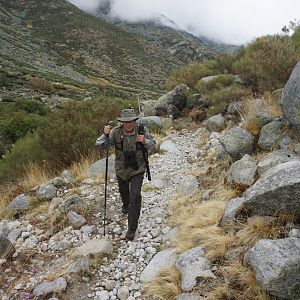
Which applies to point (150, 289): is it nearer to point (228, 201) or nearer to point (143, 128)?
point (228, 201)

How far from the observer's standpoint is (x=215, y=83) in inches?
A: 567

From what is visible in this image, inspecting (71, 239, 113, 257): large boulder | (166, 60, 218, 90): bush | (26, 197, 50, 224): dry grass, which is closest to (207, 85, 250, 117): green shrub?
(166, 60, 218, 90): bush

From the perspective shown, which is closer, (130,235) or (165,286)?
(165,286)

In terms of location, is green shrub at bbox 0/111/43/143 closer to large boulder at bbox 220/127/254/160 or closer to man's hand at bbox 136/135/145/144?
large boulder at bbox 220/127/254/160

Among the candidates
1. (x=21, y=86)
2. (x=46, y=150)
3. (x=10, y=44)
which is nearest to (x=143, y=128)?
(x=46, y=150)

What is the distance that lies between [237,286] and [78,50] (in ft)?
277

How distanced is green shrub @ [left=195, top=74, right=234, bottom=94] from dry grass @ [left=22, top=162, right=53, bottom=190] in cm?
719

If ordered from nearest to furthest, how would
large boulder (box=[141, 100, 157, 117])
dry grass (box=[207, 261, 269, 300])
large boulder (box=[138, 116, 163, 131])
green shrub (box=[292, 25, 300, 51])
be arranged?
dry grass (box=[207, 261, 269, 300])
green shrub (box=[292, 25, 300, 51])
large boulder (box=[138, 116, 163, 131])
large boulder (box=[141, 100, 157, 117])

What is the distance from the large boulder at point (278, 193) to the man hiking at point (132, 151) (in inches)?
69.1

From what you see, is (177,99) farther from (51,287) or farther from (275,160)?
(51,287)

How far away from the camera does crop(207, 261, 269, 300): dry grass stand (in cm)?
380

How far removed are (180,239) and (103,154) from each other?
204 inches

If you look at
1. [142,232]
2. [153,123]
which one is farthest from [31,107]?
[142,232]

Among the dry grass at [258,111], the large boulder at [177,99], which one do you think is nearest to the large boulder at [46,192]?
the dry grass at [258,111]
